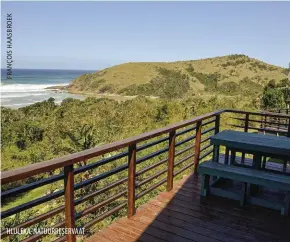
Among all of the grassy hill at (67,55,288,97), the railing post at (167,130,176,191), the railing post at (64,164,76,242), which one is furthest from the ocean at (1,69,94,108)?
the railing post at (64,164,76,242)

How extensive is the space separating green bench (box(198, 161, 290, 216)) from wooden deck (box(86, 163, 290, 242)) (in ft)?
0.31

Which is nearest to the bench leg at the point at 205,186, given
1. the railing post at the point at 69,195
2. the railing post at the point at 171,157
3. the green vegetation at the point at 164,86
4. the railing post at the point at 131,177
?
the railing post at the point at 171,157

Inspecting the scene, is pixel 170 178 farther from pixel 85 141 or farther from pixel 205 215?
pixel 85 141

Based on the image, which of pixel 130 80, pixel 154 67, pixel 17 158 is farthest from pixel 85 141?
pixel 154 67

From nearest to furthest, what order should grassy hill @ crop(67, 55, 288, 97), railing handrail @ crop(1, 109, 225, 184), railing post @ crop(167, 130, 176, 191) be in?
railing handrail @ crop(1, 109, 225, 184), railing post @ crop(167, 130, 176, 191), grassy hill @ crop(67, 55, 288, 97)

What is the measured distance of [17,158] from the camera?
16.2 metres

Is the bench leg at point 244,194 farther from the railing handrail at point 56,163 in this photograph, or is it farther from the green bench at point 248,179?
the railing handrail at point 56,163

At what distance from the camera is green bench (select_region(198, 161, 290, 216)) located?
3.28 m

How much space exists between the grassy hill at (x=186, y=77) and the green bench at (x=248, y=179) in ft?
164

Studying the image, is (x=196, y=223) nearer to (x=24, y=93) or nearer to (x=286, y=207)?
(x=286, y=207)

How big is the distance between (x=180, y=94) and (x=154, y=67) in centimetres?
2446

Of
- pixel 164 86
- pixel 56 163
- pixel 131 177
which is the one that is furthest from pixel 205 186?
pixel 164 86

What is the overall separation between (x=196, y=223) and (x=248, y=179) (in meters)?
0.78

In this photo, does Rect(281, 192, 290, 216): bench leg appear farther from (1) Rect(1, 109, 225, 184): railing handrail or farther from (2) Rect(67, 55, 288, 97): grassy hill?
(2) Rect(67, 55, 288, 97): grassy hill
